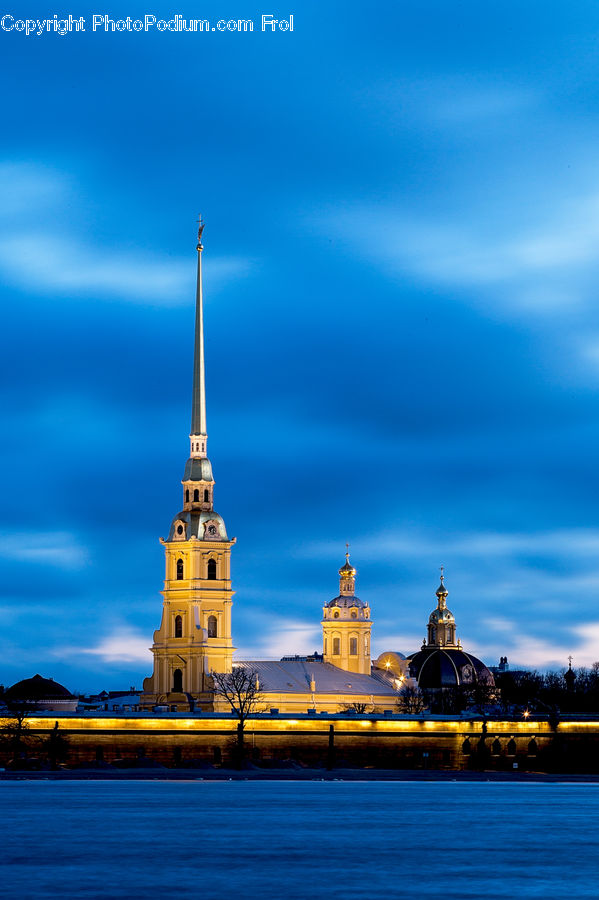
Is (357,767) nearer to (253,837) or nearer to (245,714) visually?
(245,714)

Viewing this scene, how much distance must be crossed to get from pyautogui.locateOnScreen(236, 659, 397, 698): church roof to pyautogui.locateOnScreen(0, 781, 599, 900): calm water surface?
82572 millimetres

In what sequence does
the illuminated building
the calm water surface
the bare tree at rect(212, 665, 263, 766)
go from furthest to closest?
the illuminated building, the bare tree at rect(212, 665, 263, 766), the calm water surface

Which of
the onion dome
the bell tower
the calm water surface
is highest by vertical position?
the bell tower

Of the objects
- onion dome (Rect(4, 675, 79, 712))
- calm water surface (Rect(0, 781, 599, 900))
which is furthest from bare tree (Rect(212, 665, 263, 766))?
calm water surface (Rect(0, 781, 599, 900))

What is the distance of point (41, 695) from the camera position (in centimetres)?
17450

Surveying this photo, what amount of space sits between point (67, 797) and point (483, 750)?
59611 mm

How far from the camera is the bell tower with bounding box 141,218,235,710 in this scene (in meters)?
184

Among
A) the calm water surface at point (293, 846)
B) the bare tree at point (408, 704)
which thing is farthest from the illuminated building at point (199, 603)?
the calm water surface at point (293, 846)

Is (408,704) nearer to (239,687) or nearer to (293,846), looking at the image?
(239,687)

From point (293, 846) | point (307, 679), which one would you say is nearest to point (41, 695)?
point (307, 679)

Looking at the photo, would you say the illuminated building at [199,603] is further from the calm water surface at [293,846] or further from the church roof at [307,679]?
the calm water surface at [293,846]

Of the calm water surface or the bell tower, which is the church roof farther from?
the calm water surface

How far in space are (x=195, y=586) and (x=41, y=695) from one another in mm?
19115

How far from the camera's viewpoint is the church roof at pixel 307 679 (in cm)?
18712
